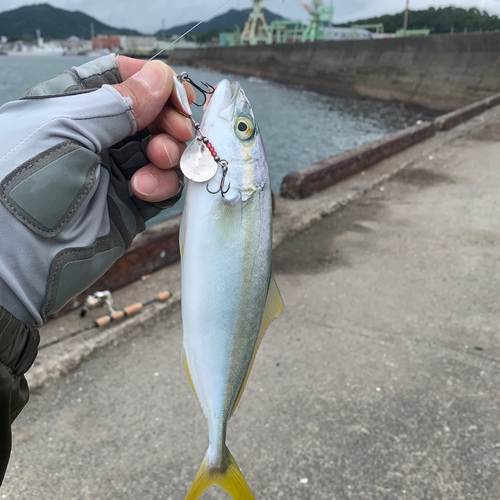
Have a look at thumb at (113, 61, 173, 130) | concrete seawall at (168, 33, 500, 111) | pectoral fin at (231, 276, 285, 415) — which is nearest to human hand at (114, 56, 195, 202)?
thumb at (113, 61, 173, 130)

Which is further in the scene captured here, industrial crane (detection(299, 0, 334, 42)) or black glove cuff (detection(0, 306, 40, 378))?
industrial crane (detection(299, 0, 334, 42))

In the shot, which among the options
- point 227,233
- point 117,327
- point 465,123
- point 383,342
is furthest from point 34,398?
point 465,123

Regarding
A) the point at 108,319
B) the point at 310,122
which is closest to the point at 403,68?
the point at 310,122

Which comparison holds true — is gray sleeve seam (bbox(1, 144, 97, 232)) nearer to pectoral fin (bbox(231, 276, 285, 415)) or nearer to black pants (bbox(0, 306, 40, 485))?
black pants (bbox(0, 306, 40, 485))

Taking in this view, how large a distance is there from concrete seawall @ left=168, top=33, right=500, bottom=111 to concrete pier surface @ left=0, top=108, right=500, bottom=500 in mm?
22973

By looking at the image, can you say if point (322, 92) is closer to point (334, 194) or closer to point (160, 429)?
point (334, 194)

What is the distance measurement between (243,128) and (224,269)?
0.51 meters

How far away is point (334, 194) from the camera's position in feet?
20.3

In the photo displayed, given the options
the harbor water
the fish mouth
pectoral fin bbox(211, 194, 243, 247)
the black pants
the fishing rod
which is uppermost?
the fish mouth

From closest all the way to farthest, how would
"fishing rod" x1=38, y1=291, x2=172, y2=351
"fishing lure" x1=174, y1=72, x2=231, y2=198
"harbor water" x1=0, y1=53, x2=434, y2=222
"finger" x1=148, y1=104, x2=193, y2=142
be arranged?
"fishing lure" x1=174, y1=72, x2=231, y2=198
"finger" x1=148, y1=104, x2=193, y2=142
"fishing rod" x1=38, y1=291, x2=172, y2=351
"harbor water" x1=0, y1=53, x2=434, y2=222

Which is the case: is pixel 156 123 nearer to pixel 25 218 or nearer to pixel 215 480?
pixel 25 218

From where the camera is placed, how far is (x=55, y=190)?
150 cm

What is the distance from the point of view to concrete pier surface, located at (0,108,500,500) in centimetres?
222

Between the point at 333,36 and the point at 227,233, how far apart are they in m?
79.7
